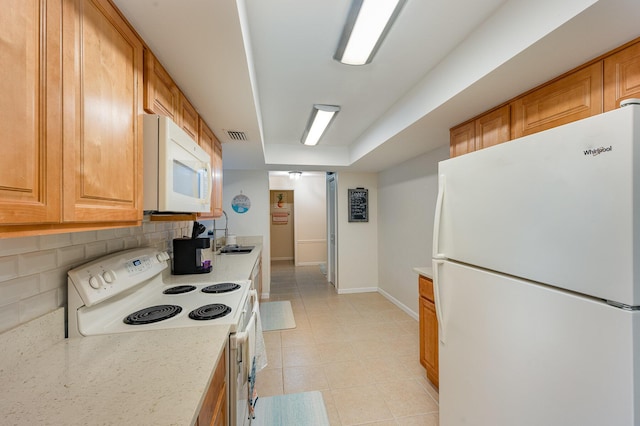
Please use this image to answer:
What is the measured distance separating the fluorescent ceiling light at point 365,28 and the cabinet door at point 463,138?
3.22 feet

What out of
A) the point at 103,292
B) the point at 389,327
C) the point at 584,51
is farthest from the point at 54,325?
the point at 389,327

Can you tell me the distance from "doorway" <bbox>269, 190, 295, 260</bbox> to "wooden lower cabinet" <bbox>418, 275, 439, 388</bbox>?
586 centimetres

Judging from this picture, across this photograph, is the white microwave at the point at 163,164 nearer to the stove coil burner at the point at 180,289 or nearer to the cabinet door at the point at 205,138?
the stove coil burner at the point at 180,289

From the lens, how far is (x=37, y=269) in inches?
38.8

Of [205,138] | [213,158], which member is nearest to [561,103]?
[205,138]

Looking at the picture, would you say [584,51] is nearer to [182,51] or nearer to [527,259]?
[527,259]

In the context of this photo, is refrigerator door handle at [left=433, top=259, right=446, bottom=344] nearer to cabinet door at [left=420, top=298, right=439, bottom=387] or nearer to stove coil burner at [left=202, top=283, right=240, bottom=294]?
cabinet door at [left=420, top=298, right=439, bottom=387]

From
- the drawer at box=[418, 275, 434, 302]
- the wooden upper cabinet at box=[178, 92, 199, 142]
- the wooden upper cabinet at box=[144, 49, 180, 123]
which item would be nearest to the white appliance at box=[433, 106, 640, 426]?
the drawer at box=[418, 275, 434, 302]

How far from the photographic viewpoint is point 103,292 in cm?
118

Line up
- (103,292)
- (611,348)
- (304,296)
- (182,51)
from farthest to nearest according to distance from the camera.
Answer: (304,296) → (182,51) → (103,292) → (611,348)

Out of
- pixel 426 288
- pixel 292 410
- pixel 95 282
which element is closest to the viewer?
pixel 95 282

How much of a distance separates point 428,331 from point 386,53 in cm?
210

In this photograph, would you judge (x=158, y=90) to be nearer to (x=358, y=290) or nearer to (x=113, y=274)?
(x=113, y=274)

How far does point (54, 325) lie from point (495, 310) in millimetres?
1787
